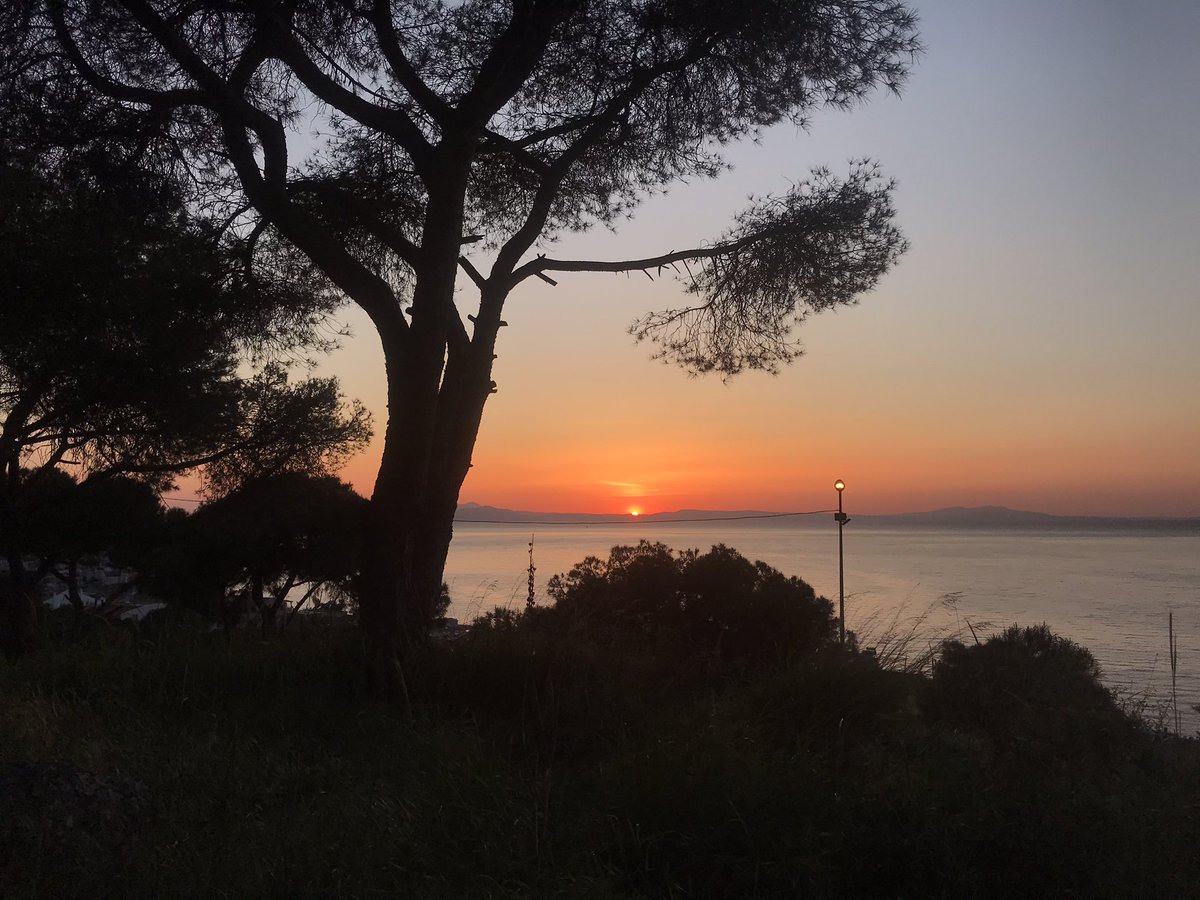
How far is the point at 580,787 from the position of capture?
3740 mm

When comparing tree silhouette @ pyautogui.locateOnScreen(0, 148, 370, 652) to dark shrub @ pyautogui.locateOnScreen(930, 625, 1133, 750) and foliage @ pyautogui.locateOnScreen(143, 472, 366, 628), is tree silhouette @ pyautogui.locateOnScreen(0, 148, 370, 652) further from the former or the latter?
dark shrub @ pyautogui.locateOnScreen(930, 625, 1133, 750)

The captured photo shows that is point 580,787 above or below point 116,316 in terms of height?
below

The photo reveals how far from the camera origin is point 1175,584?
5472 cm

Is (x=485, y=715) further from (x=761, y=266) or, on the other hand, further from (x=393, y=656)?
(x=761, y=266)

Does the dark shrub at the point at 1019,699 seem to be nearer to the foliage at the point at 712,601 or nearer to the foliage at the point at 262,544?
the foliage at the point at 712,601

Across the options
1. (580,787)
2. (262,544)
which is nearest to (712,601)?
(580,787)

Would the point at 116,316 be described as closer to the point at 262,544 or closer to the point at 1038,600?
the point at 262,544

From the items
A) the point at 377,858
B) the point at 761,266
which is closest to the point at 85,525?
the point at 761,266

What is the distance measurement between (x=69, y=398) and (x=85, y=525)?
5.67m

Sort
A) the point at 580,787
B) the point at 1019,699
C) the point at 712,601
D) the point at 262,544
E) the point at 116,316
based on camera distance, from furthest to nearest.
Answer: the point at 262,544 < the point at 712,601 < the point at 116,316 < the point at 1019,699 < the point at 580,787

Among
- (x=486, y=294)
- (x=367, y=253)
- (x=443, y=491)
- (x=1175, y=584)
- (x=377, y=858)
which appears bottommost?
(x=1175, y=584)

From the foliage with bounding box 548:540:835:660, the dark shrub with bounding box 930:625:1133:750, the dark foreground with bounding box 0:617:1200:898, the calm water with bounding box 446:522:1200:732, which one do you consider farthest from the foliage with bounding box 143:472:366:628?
the dark shrub with bounding box 930:625:1133:750

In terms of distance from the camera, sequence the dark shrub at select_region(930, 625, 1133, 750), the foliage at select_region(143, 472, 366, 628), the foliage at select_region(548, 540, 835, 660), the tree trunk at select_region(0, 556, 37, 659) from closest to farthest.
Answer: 1. the dark shrub at select_region(930, 625, 1133, 750)
2. the foliage at select_region(548, 540, 835, 660)
3. the tree trunk at select_region(0, 556, 37, 659)
4. the foliage at select_region(143, 472, 366, 628)

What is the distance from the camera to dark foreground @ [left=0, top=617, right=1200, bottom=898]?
9.70 ft
